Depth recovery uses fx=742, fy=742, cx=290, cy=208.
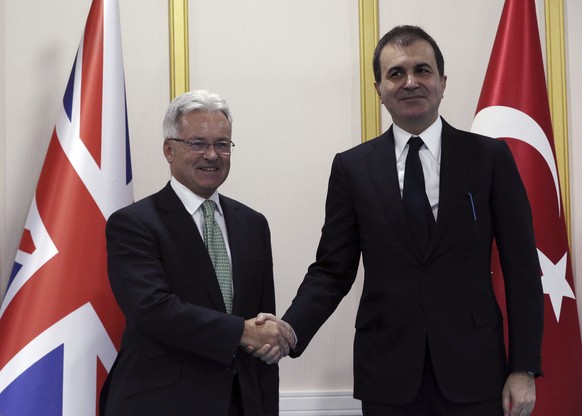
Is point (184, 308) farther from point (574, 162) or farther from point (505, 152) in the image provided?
point (574, 162)

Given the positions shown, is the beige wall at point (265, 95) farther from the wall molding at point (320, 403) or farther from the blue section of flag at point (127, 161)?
→ the blue section of flag at point (127, 161)

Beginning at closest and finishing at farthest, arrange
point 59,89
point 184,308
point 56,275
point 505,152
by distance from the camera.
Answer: point 184,308
point 505,152
point 56,275
point 59,89

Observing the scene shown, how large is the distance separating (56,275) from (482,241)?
4.40ft

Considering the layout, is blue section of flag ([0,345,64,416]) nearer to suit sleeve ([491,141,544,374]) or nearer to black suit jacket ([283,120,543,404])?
black suit jacket ([283,120,543,404])

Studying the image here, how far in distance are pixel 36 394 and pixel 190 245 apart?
2.70 ft

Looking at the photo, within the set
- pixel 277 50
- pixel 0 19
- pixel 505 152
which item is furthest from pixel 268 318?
pixel 0 19

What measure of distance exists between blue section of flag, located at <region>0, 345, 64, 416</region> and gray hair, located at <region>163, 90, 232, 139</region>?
2.87 feet

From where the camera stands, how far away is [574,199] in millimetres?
2861

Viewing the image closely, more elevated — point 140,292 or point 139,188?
point 139,188

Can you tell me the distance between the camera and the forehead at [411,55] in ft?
6.28

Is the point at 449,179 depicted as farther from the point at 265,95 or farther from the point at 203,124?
the point at 265,95

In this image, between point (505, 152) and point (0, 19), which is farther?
point (0, 19)

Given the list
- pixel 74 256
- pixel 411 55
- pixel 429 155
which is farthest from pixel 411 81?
pixel 74 256

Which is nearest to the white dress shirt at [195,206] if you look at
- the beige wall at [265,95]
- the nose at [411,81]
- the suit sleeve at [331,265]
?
the suit sleeve at [331,265]
